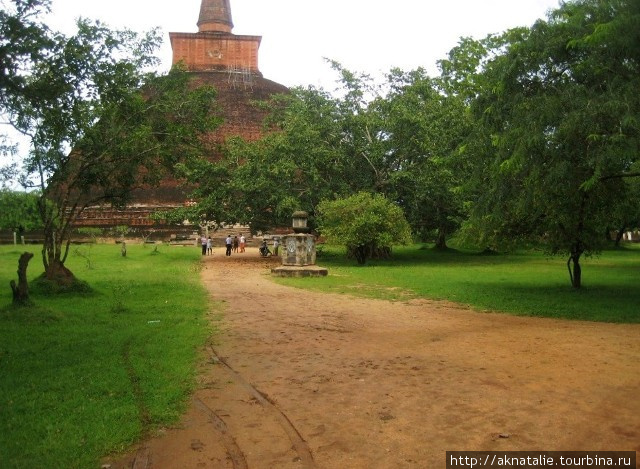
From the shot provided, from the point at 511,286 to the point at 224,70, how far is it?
110ft

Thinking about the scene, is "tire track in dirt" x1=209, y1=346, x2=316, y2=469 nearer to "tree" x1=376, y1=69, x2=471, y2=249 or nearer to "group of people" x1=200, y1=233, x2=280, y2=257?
"tree" x1=376, y1=69, x2=471, y2=249

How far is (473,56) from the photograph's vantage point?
21.0 m

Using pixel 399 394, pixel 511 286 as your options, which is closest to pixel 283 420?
pixel 399 394

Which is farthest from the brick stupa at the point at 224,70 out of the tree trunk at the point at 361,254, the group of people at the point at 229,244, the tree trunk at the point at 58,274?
the tree trunk at the point at 58,274

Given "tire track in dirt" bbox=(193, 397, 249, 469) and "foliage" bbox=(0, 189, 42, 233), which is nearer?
"tire track in dirt" bbox=(193, 397, 249, 469)

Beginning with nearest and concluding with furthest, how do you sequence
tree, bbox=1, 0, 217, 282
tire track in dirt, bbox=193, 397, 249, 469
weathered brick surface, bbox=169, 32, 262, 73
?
tire track in dirt, bbox=193, 397, 249, 469 → tree, bbox=1, 0, 217, 282 → weathered brick surface, bbox=169, 32, 262, 73

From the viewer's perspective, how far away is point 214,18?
144 ft

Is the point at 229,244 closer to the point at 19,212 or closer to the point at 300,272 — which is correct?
the point at 300,272

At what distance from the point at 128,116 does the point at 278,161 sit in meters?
11.7

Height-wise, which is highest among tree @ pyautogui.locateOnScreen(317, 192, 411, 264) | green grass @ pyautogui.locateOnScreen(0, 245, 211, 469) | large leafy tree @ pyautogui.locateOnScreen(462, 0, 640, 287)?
large leafy tree @ pyautogui.locateOnScreen(462, 0, 640, 287)

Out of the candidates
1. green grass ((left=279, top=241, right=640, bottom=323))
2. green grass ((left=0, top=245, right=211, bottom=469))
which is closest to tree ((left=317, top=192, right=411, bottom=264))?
green grass ((left=279, top=241, right=640, bottom=323))

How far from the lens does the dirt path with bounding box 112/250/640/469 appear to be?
402 centimetres

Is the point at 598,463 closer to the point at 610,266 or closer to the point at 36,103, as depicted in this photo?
the point at 36,103

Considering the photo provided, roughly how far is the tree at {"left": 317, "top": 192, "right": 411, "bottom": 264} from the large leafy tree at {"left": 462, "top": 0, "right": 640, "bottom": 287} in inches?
344
